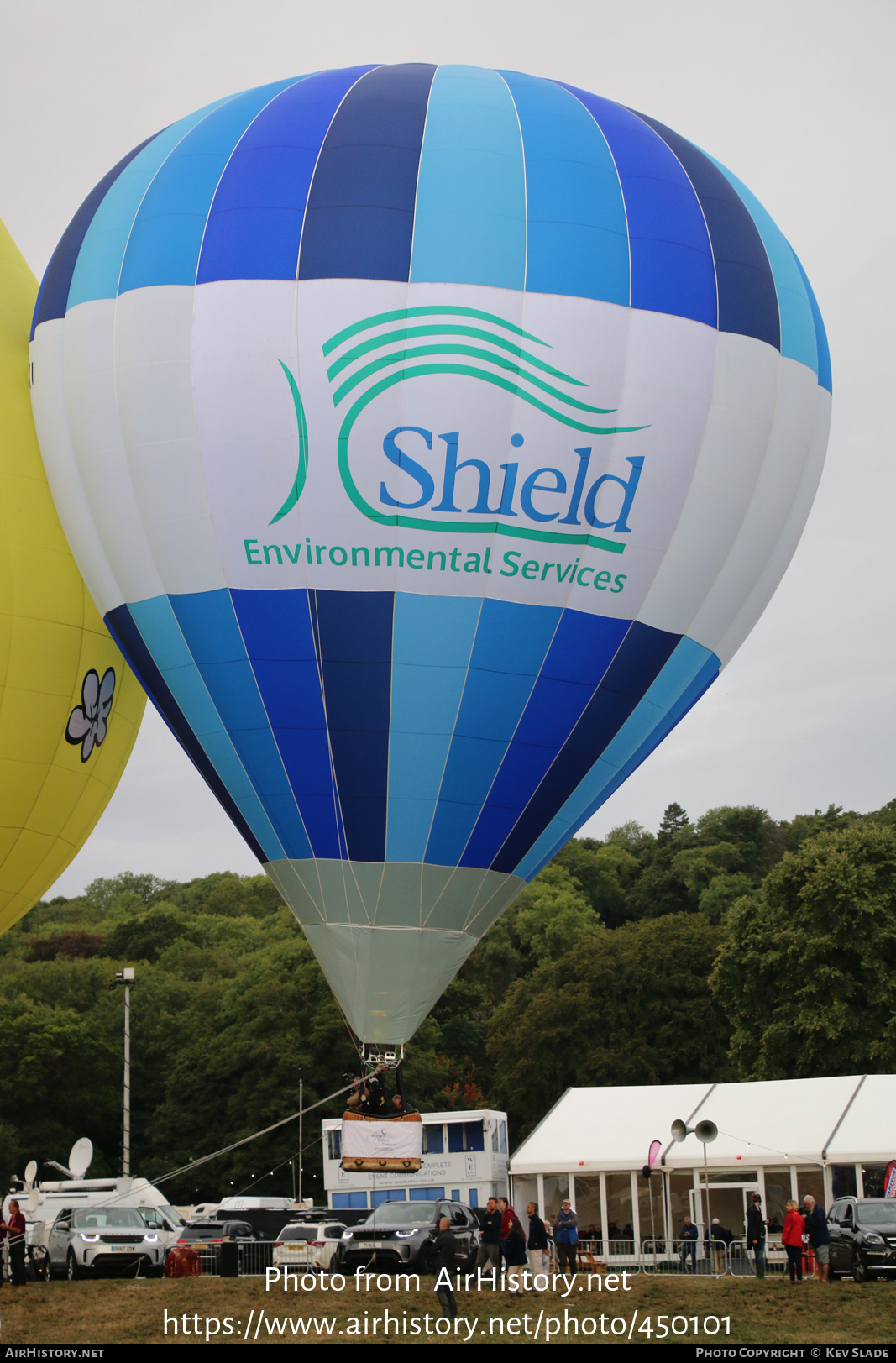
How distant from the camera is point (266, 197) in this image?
13.6 metres

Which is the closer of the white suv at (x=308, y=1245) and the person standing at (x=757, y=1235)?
the person standing at (x=757, y=1235)

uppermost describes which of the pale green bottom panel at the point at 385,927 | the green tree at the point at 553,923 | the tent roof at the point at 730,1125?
the green tree at the point at 553,923

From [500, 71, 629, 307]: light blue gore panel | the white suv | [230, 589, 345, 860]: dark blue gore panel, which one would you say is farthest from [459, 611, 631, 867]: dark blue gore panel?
the white suv

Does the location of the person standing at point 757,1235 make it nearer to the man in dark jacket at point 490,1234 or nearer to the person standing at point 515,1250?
the man in dark jacket at point 490,1234

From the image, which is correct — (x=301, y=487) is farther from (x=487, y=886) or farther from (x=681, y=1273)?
(x=681, y=1273)

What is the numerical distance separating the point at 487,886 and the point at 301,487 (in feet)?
13.6

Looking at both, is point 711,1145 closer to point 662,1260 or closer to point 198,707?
point 662,1260

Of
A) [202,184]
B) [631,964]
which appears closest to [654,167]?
[202,184]

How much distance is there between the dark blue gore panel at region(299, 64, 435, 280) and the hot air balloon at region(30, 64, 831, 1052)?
34 mm

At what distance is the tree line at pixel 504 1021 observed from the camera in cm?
3278

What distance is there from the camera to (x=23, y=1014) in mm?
49438

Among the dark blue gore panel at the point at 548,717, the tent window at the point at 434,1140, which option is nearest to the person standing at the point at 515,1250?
the dark blue gore panel at the point at 548,717

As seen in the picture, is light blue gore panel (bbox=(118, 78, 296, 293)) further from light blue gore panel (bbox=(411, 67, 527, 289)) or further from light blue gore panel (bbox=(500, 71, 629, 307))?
light blue gore panel (bbox=(500, 71, 629, 307))

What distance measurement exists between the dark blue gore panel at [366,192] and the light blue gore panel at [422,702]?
306 centimetres
